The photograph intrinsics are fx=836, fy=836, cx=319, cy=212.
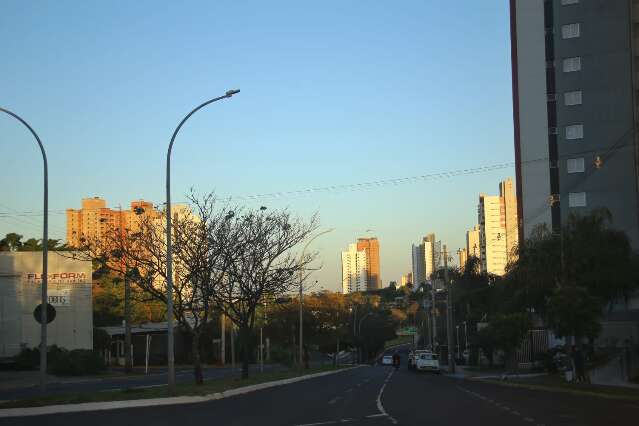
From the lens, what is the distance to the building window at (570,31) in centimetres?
7419

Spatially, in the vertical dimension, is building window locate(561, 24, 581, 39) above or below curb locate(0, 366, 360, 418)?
above

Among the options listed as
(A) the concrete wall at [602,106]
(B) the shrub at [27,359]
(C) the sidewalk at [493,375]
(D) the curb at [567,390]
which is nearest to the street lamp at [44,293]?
(D) the curb at [567,390]

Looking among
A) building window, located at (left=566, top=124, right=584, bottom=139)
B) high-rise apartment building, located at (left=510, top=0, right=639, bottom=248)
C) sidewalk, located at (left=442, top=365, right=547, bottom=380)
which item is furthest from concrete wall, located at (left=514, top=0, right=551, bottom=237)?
sidewalk, located at (left=442, top=365, right=547, bottom=380)

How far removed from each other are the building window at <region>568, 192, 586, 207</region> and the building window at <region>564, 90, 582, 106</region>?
26.3 feet

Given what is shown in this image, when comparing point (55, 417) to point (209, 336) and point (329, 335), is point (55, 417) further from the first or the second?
point (209, 336)

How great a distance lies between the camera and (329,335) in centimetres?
→ 7444

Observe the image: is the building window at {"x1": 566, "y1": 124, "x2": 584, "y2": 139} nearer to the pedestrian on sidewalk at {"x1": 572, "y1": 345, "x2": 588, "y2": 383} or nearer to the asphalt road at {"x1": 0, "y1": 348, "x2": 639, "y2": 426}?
the pedestrian on sidewalk at {"x1": 572, "y1": 345, "x2": 588, "y2": 383}

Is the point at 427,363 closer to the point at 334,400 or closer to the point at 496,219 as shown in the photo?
the point at 334,400

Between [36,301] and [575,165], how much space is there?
47.1m

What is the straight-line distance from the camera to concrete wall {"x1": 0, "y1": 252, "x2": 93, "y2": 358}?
61.4m

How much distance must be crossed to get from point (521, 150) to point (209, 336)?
36801 millimetres

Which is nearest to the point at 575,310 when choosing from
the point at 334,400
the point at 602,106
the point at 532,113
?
the point at 334,400

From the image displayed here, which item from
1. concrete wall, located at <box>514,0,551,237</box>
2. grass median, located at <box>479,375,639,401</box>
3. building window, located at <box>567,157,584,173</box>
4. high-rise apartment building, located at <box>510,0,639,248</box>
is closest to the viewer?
grass median, located at <box>479,375,639,401</box>

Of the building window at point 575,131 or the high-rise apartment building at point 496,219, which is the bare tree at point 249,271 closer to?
the building window at point 575,131
